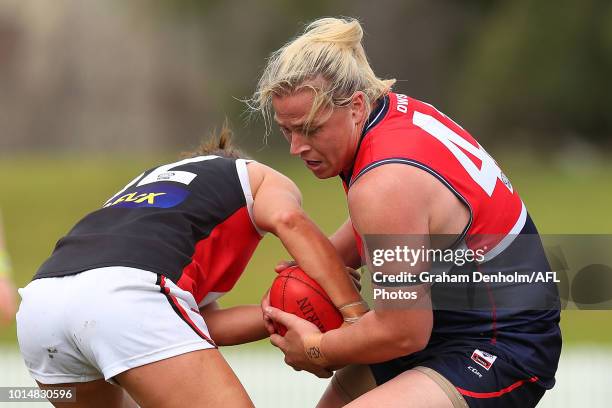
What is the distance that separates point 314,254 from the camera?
15.5ft

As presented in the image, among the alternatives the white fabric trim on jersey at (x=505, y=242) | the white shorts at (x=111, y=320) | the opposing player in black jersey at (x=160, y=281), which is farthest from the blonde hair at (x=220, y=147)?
the white fabric trim on jersey at (x=505, y=242)

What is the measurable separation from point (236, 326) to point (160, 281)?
2.56 ft

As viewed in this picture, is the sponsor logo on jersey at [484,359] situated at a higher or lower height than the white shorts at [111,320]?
lower

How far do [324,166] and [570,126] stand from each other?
2687 cm

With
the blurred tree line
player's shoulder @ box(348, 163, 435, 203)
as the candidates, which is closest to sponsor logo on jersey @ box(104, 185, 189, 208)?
player's shoulder @ box(348, 163, 435, 203)

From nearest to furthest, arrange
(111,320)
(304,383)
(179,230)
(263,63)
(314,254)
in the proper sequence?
1. (111,320)
2. (179,230)
3. (314,254)
4. (304,383)
5. (263,63)

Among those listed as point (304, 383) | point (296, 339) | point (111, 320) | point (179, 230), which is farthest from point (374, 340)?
point (304, 383)

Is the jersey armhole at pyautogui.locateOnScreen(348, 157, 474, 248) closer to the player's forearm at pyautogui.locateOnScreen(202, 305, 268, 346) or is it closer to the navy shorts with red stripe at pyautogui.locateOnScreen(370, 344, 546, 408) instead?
the navy shorts with red stripe at pyautogui.locateOnScreen(370, 344, 546, 408)

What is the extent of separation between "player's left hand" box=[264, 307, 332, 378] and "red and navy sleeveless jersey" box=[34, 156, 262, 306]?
1.15 feet

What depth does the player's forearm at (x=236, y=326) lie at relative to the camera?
5086mm

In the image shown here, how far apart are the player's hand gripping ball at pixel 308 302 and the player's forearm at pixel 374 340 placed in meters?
0.20

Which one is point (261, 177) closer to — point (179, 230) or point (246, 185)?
point (246, 185)

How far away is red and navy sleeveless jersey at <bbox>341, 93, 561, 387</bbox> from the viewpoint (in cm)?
439

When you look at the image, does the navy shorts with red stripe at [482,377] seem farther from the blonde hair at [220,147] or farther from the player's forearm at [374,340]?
the blonde hair at [220,147]
